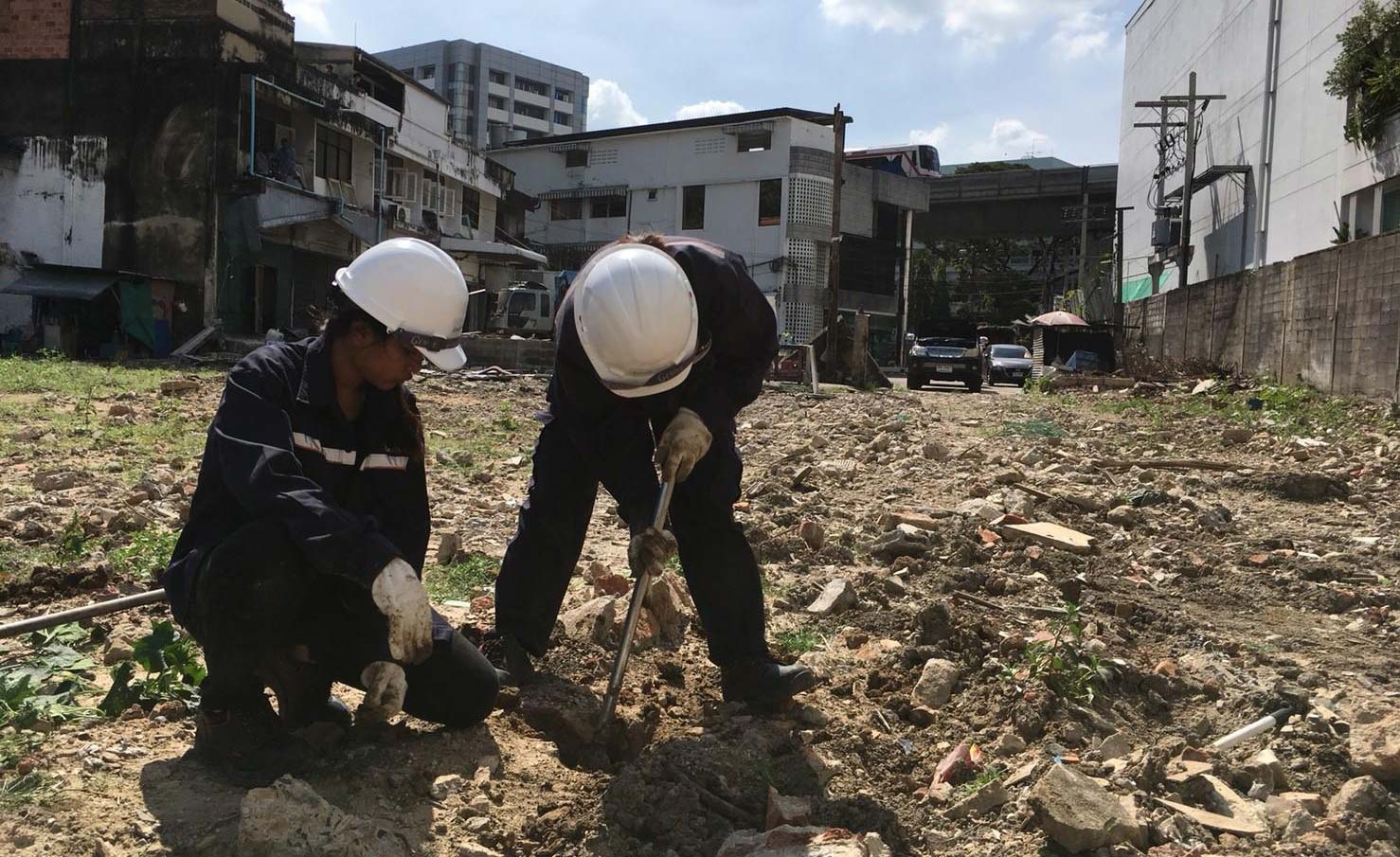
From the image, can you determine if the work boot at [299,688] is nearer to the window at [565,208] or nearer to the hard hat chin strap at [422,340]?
the hard hat chin strap at [422,340]

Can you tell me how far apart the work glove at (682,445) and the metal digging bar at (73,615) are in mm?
1421

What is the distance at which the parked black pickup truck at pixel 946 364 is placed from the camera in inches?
768

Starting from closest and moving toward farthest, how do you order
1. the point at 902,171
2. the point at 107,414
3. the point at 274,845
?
the point at 274,845 → the point at 107,414 → the point at 902,171

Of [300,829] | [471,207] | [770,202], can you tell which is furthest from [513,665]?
[770,202]

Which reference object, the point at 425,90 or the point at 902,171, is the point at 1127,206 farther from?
the point at 425,90

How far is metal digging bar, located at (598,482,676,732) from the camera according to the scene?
282 centimetres

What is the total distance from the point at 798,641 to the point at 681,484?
831 millimetres

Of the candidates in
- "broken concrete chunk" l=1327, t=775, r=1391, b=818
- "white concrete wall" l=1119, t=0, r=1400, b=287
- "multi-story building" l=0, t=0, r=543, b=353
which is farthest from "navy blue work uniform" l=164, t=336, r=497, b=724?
"multi-story building" l=0, t=0, r=543, b=353

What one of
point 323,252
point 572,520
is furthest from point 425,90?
point 572,520

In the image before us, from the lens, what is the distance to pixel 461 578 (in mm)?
4195

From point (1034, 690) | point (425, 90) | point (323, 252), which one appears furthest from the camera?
point (425, 90)

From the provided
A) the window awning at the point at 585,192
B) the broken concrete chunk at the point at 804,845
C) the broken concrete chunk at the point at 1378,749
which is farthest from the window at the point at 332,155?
the broken concrete chunk at the point at 1378,749

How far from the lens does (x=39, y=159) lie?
70.0 ft

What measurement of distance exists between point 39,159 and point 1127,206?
29556 mm
